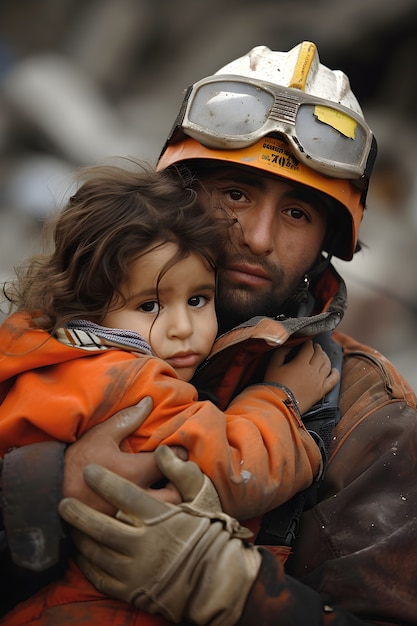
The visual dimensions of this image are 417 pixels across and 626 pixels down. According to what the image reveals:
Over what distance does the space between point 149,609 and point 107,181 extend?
53.9 inches

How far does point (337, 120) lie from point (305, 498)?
1456 millimetres

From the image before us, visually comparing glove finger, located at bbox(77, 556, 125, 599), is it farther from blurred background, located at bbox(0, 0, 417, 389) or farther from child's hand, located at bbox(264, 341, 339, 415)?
blurred background, located at bbox(0, 0, 417, 389)

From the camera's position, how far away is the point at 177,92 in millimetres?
10555

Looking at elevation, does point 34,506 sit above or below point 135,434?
below

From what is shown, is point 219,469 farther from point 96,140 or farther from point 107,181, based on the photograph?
point 96,140

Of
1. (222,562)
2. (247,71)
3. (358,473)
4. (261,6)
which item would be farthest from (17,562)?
(261,6)

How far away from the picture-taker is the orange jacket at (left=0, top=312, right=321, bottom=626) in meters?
2.40

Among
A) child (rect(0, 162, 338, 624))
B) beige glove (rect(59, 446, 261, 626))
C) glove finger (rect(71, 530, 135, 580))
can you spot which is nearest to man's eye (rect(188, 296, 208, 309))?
→ child (rect(0, 162, 338, 624))

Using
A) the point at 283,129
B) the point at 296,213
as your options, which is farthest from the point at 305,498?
the point at 283,129

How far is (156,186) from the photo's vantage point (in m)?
2.96

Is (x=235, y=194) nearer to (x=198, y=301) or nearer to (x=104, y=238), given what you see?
(x=198, y=301)

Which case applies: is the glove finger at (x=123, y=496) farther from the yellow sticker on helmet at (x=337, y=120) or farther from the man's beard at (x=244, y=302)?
the yellow sticker on helmet at (x=337, y=120)

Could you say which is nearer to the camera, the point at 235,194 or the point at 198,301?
the point at 198,301

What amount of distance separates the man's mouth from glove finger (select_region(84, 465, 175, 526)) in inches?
44.6
